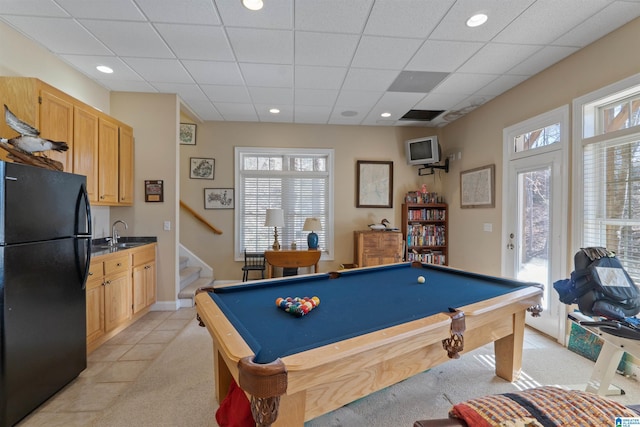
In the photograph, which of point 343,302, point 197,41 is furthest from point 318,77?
point 343,302

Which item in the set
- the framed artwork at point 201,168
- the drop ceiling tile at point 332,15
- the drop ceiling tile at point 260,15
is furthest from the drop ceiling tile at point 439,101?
the framed artwork at point 201,168

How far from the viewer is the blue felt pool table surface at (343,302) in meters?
1.20

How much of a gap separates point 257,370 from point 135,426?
56.4 inches

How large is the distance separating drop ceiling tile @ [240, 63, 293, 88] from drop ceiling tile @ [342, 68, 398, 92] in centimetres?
68

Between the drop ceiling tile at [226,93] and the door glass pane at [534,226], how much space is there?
11.8 feet

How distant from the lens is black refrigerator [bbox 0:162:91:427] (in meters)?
1.57

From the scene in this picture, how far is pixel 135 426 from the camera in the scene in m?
1.64

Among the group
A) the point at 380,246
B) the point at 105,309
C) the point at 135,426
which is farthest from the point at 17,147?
the point at 380,246

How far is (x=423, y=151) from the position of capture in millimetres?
4547

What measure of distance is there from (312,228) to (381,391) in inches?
105

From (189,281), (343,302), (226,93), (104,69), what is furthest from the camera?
(189,281)

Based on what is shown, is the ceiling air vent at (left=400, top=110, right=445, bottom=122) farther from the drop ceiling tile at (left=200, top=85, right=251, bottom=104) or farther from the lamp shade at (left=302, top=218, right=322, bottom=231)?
the drop ceiling tile at (left=200, top=85, right=251, bottom=104)

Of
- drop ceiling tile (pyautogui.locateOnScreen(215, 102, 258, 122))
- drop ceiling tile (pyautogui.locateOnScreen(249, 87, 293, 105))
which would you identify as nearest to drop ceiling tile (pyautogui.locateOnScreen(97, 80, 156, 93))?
drop ceiling tile (pyautogui.locateOnScreen(215, 102, 258, 122))

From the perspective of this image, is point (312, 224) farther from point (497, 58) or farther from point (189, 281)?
point (497, 58)
